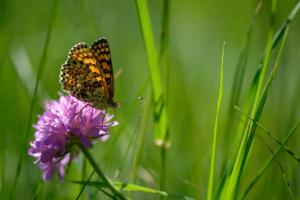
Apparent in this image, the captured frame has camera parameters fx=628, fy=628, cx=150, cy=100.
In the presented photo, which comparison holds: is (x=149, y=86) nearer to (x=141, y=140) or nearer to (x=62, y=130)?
(x=141, y=140)

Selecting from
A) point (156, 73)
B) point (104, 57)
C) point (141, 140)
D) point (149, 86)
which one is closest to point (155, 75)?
point (156, 73)

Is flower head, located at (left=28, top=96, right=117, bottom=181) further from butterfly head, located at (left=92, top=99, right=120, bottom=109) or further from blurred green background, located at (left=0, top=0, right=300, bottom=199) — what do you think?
blurred green background, located at (left=0, top=0, right=300, bottom=199)

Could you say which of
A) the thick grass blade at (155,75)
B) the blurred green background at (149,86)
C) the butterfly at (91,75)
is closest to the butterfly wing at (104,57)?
the butterfly at (91,75)

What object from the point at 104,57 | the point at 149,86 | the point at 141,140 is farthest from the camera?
the point at 149,86

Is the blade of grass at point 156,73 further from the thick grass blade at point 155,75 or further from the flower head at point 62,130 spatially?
the flower head at point 62,130

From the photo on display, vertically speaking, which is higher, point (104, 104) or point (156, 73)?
point (156, 73)

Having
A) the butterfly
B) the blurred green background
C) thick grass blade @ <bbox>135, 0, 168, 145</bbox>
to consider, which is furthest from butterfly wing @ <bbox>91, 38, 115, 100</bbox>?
the blurred green background

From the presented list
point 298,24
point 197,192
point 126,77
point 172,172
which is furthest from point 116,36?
point 197,192
